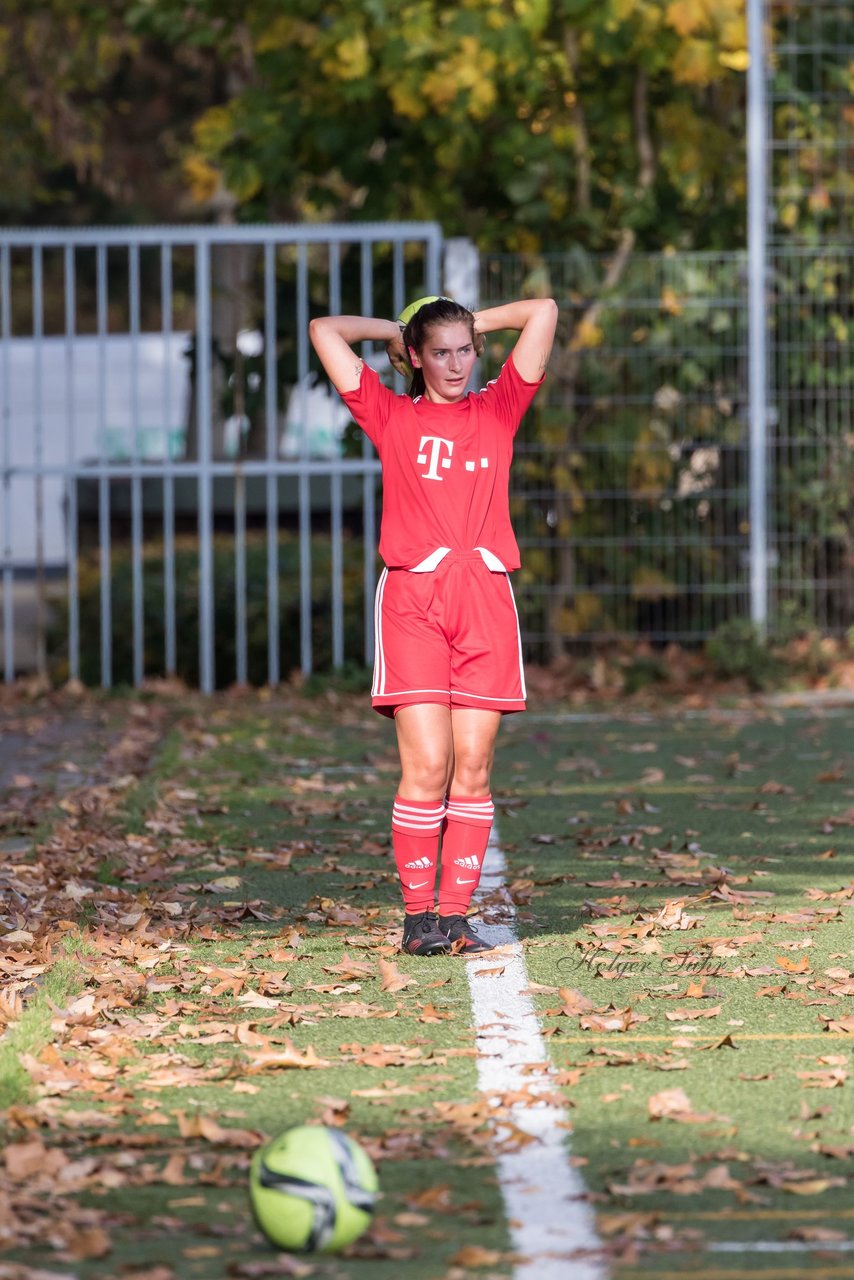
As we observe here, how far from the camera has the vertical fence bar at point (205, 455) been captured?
1279cm

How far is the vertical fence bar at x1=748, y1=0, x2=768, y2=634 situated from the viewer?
13.1 meters

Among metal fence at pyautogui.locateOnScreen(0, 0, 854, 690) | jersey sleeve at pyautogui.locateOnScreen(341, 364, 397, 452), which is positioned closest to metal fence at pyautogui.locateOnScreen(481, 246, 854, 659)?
metal fence at pyautogui.locateOnScreen(0, 0, 854, 690)

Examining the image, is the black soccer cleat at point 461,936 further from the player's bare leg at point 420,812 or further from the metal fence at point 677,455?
the metal fence at point 677,455

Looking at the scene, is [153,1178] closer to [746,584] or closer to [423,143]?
[746,584]

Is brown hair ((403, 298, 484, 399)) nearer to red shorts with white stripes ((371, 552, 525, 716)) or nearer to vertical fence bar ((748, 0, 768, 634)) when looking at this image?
red shorts with white stripes ((371, 552, 525, 716))

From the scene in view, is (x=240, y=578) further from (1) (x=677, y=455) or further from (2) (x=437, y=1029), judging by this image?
(2) (x=437, y=1029)

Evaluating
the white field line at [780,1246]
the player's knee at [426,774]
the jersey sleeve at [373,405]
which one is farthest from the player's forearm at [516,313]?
the white field line at [780,1246]

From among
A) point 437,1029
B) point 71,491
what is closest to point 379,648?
point 437,1029

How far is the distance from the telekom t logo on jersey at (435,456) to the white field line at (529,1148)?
1315mm

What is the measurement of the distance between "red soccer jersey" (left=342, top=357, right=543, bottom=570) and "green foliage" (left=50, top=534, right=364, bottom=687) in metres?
7.89

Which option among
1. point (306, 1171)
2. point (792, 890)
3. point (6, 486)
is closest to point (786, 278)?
point (6, 486)

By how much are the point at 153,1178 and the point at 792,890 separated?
10.7 feet

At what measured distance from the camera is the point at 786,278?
13398mm

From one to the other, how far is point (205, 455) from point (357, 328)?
719 centimetres
